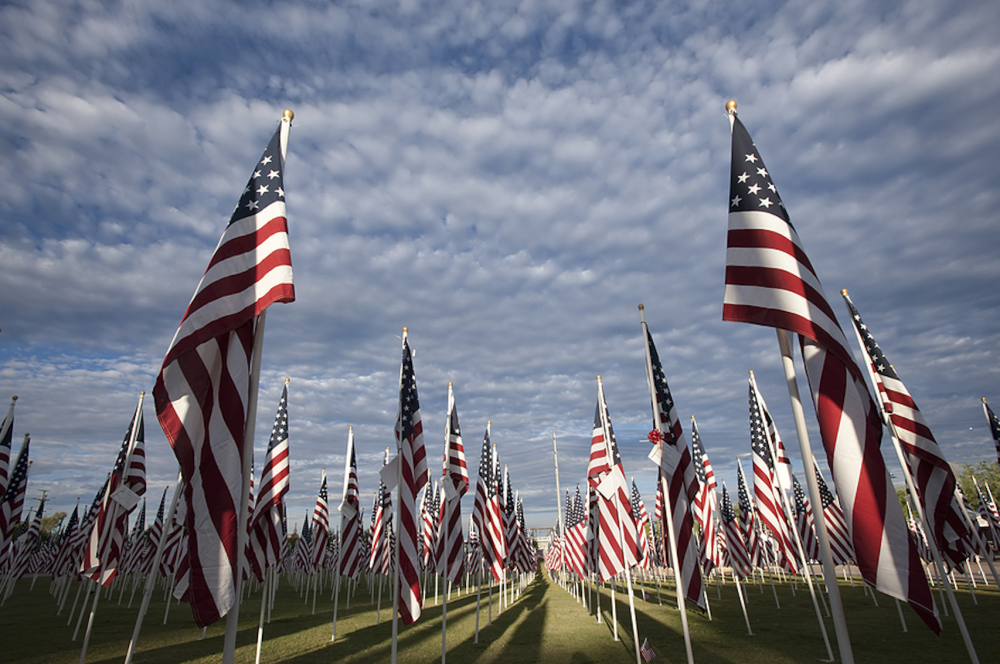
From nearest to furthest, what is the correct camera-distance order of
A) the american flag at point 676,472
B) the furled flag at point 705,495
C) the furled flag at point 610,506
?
the american flag at point 676,472, the furled flag at point 610,506, the furled flag at point 705,495

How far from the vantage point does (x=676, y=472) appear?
29.9 feet

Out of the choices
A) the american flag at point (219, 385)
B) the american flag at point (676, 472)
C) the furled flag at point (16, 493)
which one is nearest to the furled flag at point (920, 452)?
the american flag at point (676, 472)

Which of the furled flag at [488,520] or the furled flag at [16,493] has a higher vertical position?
the furled flag at [16,493]

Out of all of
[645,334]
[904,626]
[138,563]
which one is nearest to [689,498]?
[645,334]

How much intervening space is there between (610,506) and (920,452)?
21.6 feet

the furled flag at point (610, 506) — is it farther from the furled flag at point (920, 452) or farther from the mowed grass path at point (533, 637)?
the furled flag at point (920, 452)

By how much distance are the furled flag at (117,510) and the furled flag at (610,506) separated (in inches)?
490

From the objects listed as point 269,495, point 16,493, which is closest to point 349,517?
point 269,495

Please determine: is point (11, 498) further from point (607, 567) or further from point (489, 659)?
point (607, 567)

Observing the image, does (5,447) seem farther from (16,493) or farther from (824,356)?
(824,356)

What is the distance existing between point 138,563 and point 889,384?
44.4 m

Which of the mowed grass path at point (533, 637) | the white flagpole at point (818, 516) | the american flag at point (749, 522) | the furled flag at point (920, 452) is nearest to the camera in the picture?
the white flagpole at point (818, 516)

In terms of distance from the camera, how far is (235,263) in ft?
17.0

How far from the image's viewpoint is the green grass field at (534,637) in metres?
12.6
